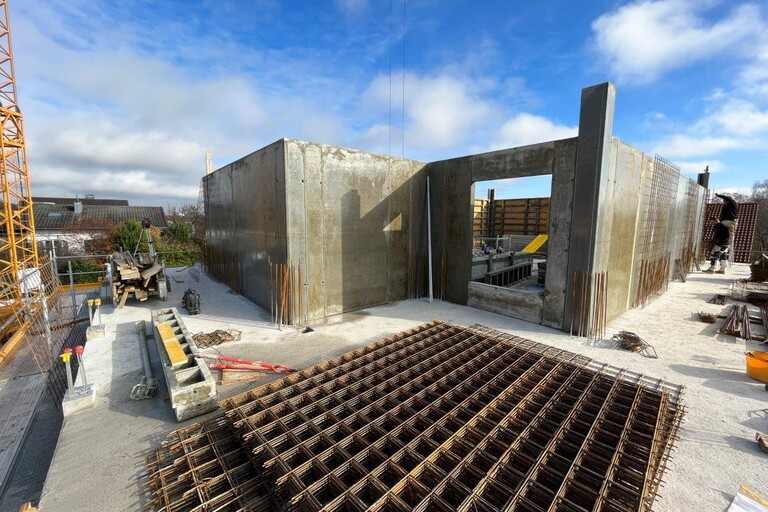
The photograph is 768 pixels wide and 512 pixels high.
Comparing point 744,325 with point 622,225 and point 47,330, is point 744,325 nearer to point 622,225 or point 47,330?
point 622,225

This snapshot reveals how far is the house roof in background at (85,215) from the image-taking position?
2454 cm

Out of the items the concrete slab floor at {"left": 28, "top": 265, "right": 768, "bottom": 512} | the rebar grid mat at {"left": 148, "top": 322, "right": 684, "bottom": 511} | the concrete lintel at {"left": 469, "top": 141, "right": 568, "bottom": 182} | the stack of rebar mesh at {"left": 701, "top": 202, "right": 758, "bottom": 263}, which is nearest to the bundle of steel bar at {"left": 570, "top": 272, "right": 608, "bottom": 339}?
the concrete slab floor at {"left": 28, "top": 265, "right": 768, "bottom": 512}

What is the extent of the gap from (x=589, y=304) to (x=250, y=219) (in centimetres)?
912

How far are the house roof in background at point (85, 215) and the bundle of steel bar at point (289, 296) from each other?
2272 cm

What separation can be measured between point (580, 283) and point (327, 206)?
6.14 meters

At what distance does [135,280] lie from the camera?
9125 mm

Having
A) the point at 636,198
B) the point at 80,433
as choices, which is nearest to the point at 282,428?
the point at 80,433

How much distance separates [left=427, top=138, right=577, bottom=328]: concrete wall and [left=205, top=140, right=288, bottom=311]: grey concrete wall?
15.7 feet

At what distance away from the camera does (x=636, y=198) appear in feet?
27.4

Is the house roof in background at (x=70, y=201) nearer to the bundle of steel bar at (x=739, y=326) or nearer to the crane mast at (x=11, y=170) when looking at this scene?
the crane mast at (x=11, y=170)

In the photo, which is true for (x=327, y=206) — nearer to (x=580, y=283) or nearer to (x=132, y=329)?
(x=132, y=329)

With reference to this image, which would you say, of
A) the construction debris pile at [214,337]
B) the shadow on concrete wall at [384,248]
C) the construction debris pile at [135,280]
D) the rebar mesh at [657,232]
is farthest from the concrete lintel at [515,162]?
the construction debris pile at [135,280]

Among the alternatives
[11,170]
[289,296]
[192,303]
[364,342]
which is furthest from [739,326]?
[11,170]

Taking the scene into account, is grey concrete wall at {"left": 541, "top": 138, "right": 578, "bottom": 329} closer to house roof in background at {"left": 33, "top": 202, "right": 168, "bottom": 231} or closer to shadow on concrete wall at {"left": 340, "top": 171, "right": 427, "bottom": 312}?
shadow on concrete wall at {"left": 340, "top": 171, "right": 427, "bottom": 312}
